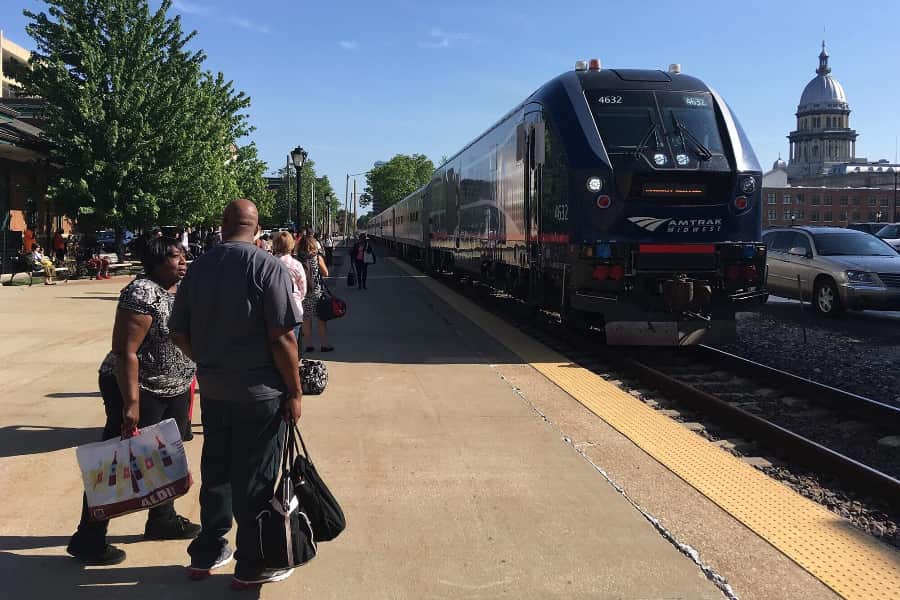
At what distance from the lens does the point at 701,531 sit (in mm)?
4160

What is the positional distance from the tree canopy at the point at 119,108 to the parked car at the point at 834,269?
17265 millimetres

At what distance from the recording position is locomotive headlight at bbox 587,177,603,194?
9203 mm

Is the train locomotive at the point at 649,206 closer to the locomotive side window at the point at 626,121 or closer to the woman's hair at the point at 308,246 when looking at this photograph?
the locomotive side window at the point at 626,121

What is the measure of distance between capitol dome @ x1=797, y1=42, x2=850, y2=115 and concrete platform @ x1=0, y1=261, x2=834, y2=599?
624 ft

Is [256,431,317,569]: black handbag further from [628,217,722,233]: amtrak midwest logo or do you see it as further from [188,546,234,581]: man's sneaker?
[628,217,722,233]: amtrak midwest logo

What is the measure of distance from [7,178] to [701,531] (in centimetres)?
2639

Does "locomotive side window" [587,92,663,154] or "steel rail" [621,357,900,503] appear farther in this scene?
"locomotive side window" [587,92,663,154]

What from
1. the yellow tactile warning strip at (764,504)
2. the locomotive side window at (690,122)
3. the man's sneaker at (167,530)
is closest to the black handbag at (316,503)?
the man's sneaker at (167,530)

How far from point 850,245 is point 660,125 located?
7.77 metres

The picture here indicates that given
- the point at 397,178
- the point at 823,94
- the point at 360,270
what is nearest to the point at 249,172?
the point at 360,270

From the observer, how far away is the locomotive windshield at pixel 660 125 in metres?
9.38

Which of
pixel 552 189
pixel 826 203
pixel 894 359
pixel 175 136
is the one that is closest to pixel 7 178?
pixel 175 136

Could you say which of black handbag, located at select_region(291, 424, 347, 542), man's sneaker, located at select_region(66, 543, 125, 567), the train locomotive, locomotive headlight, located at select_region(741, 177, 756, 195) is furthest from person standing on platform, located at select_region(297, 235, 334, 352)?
black handbag, located at select_region(291, 424, 347, 542)

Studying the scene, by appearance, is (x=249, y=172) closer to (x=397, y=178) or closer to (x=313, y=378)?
(x=313, y=378)
